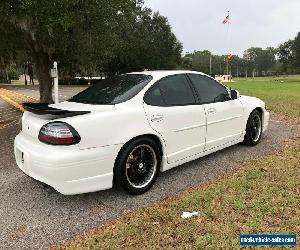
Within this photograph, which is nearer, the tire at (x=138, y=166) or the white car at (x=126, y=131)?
the white car at (x=126, y=131)

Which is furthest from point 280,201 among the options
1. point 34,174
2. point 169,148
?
point 34,174

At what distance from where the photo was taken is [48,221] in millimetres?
4012

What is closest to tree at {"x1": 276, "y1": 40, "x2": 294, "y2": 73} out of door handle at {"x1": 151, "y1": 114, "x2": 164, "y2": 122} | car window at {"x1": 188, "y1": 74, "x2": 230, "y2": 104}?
car window at {"x1": 188, "y1": 74, "x2": 230, "y2": 104}

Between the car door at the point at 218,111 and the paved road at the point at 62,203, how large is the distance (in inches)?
17.0

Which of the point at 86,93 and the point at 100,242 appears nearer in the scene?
the point at 100,242

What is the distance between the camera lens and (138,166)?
4602 millimetres

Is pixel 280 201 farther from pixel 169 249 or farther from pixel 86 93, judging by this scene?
pixel 86 93

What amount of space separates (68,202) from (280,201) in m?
2.59

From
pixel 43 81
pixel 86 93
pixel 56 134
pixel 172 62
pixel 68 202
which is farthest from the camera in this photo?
pixel 172 62

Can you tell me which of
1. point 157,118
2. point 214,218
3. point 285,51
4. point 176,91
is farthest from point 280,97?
point 285,51

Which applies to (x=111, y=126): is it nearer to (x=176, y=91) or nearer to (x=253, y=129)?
(x=176, y=91)

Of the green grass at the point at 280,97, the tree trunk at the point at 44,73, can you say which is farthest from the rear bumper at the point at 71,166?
the tree trunk at the point at 44,73

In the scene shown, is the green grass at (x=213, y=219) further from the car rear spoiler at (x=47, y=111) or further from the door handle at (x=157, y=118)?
the car rear spoiler at (x=47, y=111)

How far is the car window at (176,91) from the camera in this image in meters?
5.06
